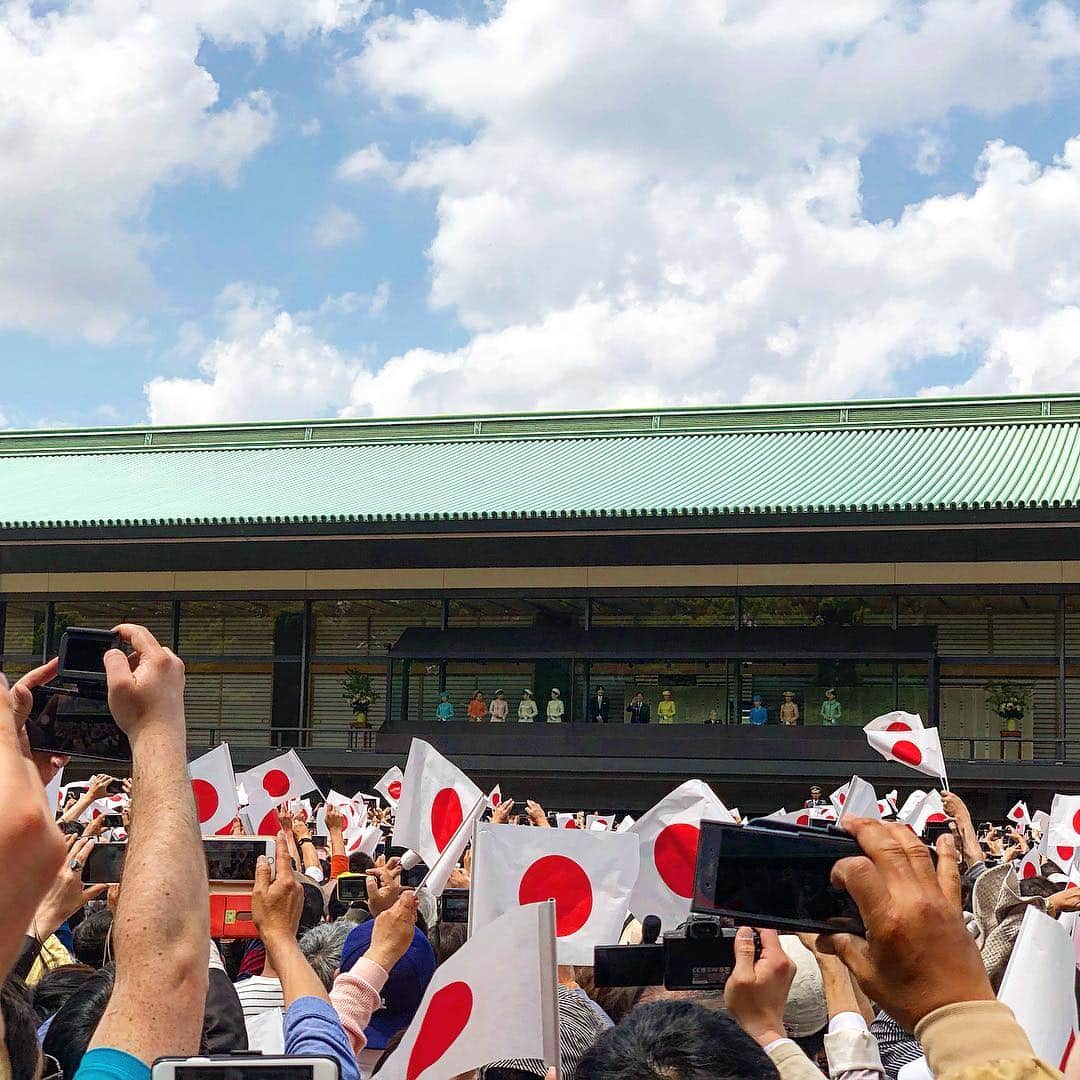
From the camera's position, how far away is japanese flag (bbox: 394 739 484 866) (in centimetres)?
759

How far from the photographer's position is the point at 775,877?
2281mm

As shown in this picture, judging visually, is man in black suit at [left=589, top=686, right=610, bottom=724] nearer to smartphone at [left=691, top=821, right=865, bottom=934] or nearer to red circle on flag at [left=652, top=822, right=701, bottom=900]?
red circle on flag at [left=652, top=822, right=701, bottom=900]

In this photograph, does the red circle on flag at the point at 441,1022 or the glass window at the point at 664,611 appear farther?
the glass window at the point at 664,611

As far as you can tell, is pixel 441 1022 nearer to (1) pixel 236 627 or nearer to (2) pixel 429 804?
(2) pixel 429 804

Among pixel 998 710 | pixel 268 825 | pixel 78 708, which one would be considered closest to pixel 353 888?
pixel 78 708

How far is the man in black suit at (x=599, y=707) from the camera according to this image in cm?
2473

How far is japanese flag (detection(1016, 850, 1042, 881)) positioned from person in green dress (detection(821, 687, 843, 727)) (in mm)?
12783

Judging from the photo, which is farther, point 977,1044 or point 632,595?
point 632,595

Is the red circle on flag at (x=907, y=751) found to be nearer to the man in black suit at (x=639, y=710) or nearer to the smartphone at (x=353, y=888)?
the smartphone at (x=353, y=888)

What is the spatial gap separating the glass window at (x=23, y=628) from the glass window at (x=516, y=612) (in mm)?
8103

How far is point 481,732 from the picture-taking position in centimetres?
2458

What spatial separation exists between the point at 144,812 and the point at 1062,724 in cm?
2327

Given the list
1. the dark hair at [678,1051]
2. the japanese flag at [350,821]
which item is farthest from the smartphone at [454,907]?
the japanese flag at [350,821]

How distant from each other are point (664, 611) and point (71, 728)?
76.0ft
